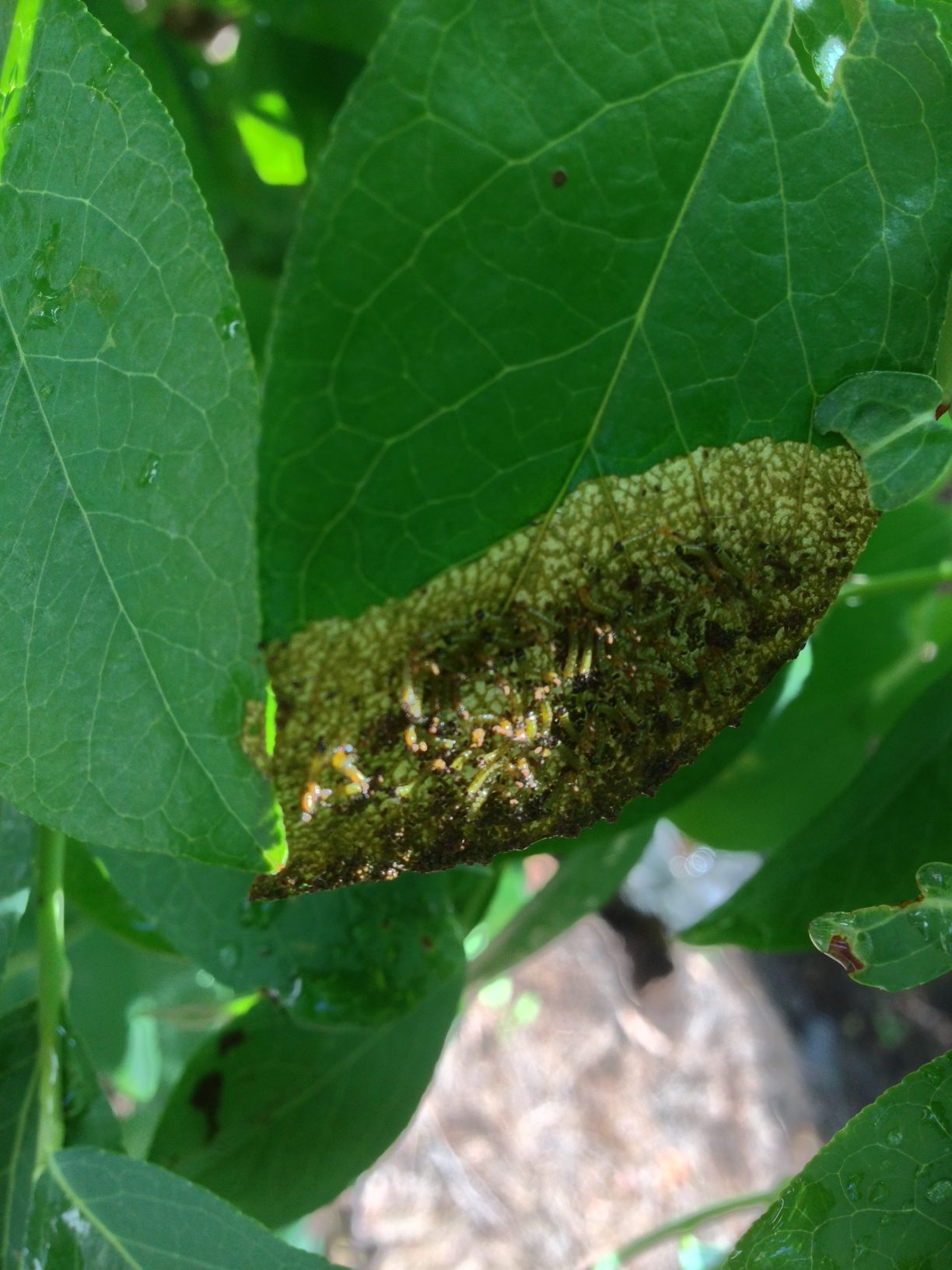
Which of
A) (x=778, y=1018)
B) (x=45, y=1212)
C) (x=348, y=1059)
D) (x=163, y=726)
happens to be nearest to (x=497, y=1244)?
(x=778, y=1018)

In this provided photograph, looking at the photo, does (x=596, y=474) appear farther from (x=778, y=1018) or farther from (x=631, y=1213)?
(x=631, y=1213)

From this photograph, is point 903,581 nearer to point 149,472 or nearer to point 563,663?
point 563,663

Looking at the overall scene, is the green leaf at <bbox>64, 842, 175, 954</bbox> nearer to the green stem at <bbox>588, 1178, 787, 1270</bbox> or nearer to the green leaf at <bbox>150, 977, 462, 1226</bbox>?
the green leaf at <bbox>150, 977, 462, 1226</bbox>

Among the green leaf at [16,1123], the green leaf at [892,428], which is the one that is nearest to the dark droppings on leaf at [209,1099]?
the green leaf at [16,1123]

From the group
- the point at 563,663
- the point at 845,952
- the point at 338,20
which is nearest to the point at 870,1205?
the point at 845,952

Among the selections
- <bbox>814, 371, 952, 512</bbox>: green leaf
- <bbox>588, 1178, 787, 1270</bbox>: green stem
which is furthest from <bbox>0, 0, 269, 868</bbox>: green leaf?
<bbox>588, 1178, 787, 1270</bbox>: green stem
